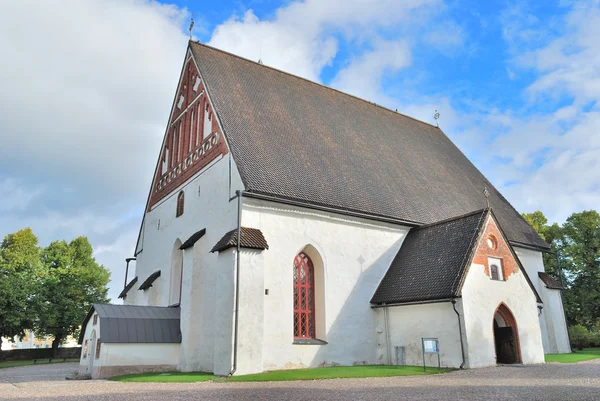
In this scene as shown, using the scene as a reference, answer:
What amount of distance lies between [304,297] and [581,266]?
945 inches

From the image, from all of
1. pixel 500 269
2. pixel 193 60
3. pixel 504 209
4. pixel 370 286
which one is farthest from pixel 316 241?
pixel 504 209

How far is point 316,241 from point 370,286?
3.15m

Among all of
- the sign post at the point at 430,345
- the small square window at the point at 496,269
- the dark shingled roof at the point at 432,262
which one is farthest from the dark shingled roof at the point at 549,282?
the sign post at the point at 430,345

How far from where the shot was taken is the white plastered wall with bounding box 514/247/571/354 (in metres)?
22.9

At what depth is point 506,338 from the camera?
17297mm

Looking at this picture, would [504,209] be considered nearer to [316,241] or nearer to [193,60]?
[316,241]

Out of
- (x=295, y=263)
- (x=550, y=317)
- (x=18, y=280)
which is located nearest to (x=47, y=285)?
(x=18, y=280)

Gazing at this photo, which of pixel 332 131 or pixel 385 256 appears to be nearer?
pixel 385 256

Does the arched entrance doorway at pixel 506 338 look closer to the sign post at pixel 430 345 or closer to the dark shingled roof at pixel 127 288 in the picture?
the sign post at pixel 430 345

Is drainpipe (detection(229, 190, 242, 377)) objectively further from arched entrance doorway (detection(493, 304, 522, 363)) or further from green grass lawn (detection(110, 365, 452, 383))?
arched entrance doorway (detection(493, 304, 522, 363))

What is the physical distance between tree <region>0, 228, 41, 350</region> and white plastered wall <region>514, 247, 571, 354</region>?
32.0 m

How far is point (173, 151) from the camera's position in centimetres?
2292

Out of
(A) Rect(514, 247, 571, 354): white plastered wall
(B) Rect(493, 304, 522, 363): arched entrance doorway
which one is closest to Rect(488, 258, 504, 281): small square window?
(B) Rect(493, 304, 522, 363): arched entrance doorway

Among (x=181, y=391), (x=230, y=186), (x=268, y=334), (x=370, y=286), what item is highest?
(x=230, y=186)
